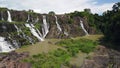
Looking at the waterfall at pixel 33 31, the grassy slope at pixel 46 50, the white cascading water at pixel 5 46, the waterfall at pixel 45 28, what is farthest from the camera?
the waterfall at pixel 45 28

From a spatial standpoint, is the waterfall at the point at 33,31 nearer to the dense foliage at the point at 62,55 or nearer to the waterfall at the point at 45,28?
the waterfall at the point at 45,28

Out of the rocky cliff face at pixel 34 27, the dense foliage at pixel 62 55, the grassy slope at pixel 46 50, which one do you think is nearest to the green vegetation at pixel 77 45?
the dense foliage at pixel 62 55

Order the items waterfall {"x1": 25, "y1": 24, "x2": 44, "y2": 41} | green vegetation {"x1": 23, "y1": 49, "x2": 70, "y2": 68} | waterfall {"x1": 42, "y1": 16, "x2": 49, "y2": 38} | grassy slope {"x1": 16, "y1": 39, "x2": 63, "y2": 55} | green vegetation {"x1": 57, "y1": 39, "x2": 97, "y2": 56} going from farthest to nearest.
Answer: waterfall {"x1": 42, "y1": 16, "x2": 49, "y2": 38} → waterfall {"x1": 25, "y1": 24, "x2": 44, "y2": 41} → green vegetation {"x1": 57, "y1": 39, "x2": 97, "y2": 56} → grassy slope {"x1": 16, "y1": 39, "x2": 63, "y2": 55} → green vegetation {"x1": 23, "y1": 49, "x2": 70, "y2": 68}

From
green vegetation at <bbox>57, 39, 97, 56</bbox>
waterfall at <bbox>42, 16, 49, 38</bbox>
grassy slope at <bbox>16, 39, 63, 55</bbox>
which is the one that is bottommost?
green vegetation at <bbox>57, 39, 97, 56</bbox>

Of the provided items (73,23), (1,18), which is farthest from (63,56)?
(73,23)

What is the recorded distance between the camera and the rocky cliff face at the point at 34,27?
165 ft

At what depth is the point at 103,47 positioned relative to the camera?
155 feet

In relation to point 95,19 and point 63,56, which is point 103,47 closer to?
point 63,56

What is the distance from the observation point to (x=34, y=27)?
5731cm

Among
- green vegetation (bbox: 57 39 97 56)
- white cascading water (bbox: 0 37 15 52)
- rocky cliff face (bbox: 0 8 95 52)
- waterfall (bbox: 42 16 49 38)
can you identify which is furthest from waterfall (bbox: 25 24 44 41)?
white cascading water (bbox: 0 37 15 52)

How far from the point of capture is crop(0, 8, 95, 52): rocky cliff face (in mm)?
50244

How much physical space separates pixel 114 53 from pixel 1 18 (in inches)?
860

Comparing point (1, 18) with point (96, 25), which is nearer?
point (1, 18)

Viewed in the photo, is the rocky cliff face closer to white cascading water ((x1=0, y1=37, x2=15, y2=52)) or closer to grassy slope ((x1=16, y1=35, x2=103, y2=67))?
white cascading water ((x1=0, y1=37, x2=15, y2=52))
